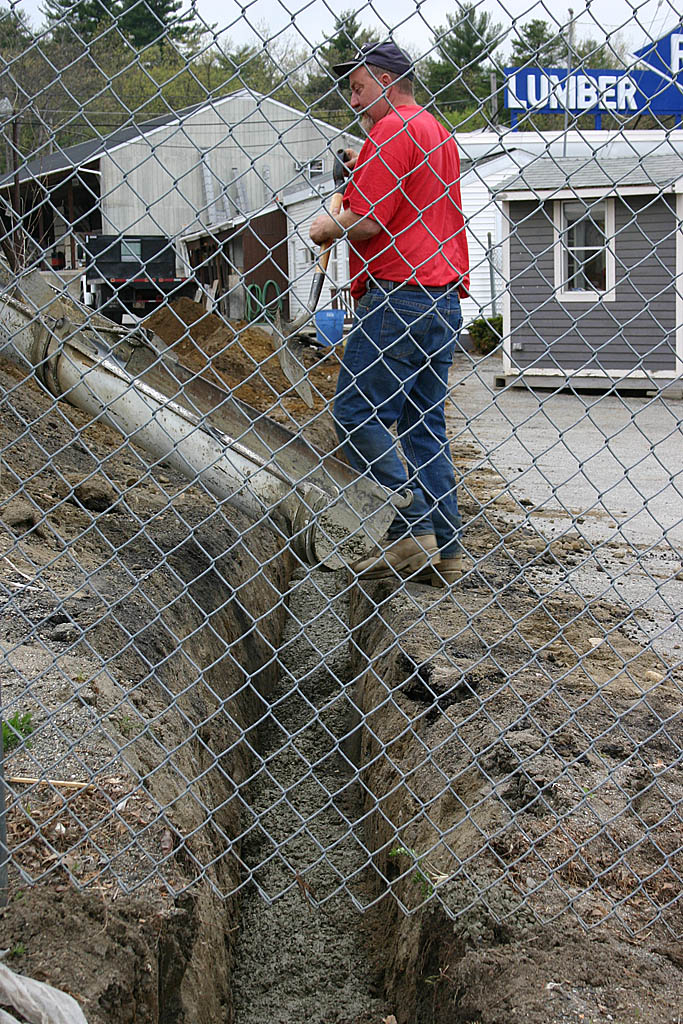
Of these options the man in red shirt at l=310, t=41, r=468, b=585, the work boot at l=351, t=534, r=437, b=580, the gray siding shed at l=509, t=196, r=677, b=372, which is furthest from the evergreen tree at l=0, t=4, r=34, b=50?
the gray siding shed at l=509, t=196, r=677, b=372

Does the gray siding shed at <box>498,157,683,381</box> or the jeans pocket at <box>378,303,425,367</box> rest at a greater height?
the jeans pocket at <box>378,303,425,367</box>

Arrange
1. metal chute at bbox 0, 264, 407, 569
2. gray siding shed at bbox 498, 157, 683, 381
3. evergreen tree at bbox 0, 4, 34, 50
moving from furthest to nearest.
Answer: gray siding shed at bbox 498, 157, 683, 381 → metal chute at bbox 0, 264, 407, 569 → evergreen tree at bbox 0, 4, 34, 50

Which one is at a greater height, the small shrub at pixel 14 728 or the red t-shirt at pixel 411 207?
the red t-shirt at pixel 411 207

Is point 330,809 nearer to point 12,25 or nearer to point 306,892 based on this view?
point 306,892

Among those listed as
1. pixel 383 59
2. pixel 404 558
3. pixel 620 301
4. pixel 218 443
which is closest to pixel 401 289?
pixel 383 59

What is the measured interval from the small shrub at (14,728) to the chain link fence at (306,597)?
2cm

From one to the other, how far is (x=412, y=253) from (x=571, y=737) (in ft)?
5.80

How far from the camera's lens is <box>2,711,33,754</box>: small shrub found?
104 inches

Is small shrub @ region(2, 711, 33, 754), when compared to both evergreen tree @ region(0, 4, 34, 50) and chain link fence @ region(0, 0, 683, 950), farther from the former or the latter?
evergreen tree @ region(0, 4, 34, 50)

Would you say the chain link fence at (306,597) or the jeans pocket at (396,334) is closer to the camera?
the chain link fence at (306,597)

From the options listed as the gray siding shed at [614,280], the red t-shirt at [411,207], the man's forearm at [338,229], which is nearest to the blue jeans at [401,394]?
the red t-shirt at [411,207]

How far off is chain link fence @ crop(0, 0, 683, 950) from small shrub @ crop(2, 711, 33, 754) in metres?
0.02

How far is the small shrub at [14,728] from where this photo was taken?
2631mm

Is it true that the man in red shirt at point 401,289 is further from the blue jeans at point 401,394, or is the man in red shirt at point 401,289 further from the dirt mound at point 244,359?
the dirt mound at point 244,359
